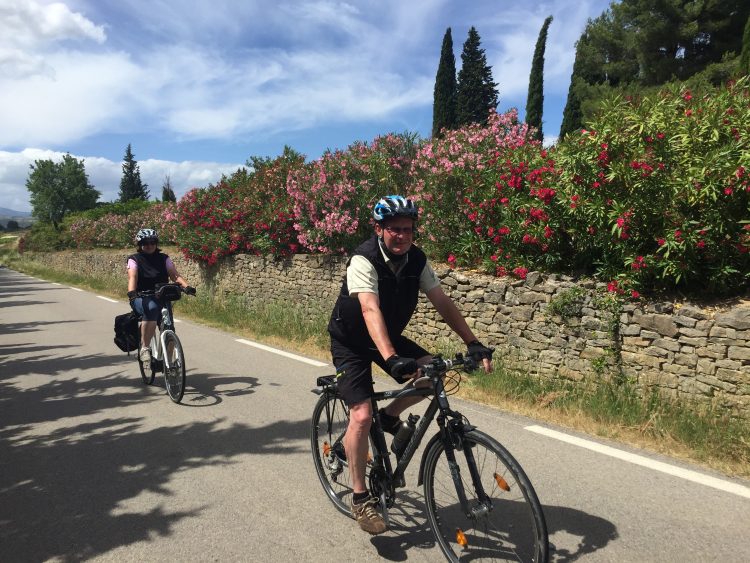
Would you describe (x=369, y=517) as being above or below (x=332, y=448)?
below

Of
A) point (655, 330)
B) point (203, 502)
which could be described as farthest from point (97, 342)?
point (655, 330)

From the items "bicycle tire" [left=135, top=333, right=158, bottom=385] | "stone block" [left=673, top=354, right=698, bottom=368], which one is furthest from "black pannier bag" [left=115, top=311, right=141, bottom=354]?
"stone block" [left=673, top=354, right=698, bottom=368]

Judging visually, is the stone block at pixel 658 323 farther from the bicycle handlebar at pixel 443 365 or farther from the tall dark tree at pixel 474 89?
the tall dark tree at pixel 474 89

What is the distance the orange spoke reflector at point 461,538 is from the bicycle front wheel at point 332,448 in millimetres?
927

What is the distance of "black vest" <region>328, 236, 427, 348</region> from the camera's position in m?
3.09

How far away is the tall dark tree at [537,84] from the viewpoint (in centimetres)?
3291

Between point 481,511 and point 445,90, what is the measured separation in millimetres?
39001

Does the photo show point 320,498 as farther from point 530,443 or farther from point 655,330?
point 655,330

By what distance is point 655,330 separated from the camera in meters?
5.70

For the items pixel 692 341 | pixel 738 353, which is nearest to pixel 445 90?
pixel 692 341

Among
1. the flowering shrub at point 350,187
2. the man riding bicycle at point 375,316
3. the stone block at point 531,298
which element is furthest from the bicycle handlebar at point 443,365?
the flowering shrub at point 350,187

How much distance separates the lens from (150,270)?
273 inches

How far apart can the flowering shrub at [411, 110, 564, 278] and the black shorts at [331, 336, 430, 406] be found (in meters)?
4.18

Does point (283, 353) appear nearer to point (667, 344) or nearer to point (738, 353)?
point (667, 344)
